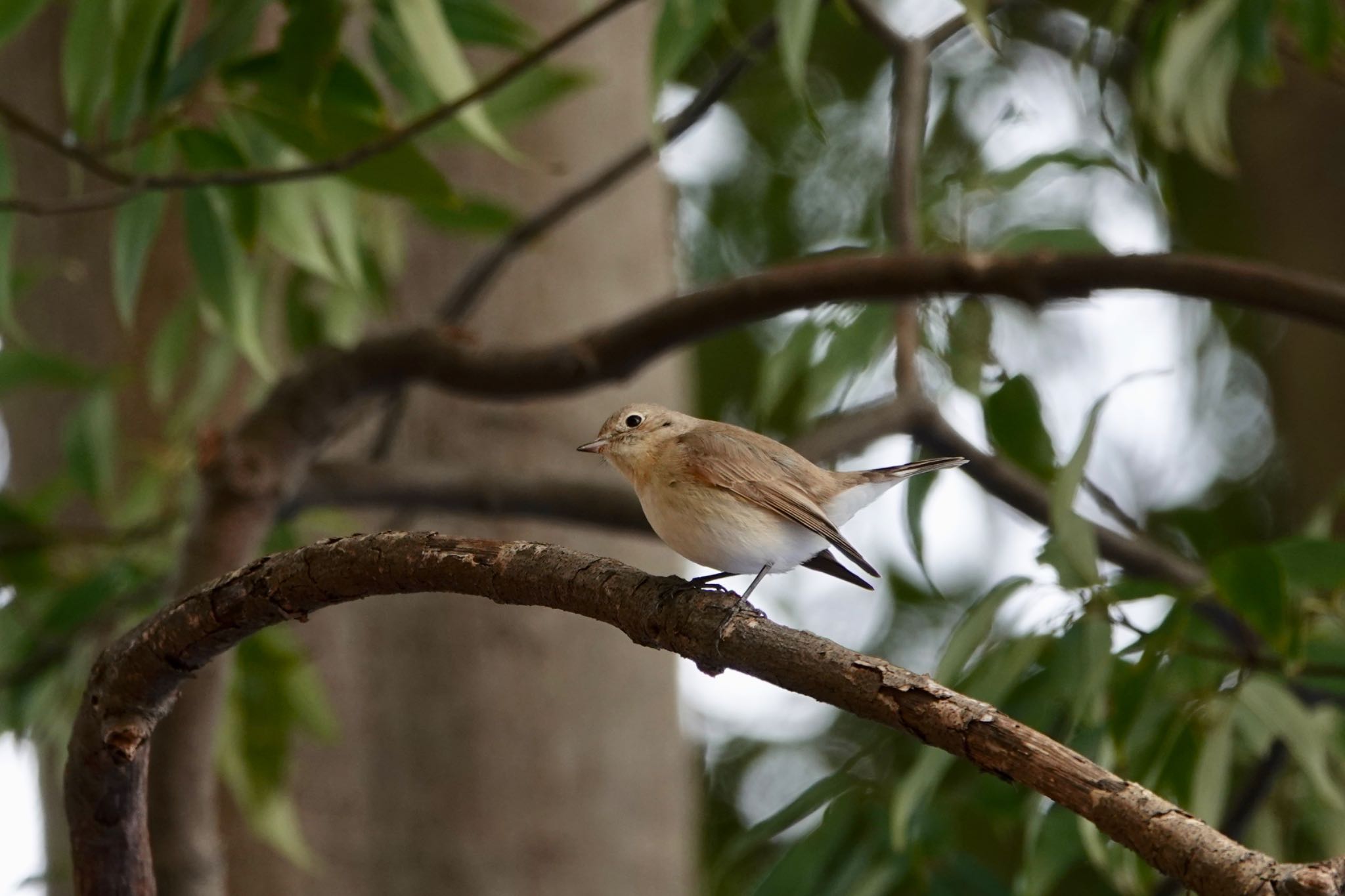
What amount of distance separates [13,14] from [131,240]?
1.19 feet

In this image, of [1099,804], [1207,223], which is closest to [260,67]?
[1099,804]

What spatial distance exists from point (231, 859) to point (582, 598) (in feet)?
7.20

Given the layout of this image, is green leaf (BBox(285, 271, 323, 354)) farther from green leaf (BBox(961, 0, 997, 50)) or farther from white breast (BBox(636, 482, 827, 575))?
green leaf (BBox(961, 0, 997, 50))

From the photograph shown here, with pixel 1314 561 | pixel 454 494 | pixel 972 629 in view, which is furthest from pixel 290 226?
pixel 1314 561

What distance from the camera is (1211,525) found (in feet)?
8.70

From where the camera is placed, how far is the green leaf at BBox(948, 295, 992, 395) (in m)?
2.57

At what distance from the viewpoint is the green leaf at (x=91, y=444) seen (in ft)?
8.80

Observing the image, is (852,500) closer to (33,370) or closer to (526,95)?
→ (526,95)

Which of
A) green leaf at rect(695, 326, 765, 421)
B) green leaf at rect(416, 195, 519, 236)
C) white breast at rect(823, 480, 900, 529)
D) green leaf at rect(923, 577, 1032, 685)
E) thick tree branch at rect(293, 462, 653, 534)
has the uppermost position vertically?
green leaf at rect(695, 326, 765, 421)

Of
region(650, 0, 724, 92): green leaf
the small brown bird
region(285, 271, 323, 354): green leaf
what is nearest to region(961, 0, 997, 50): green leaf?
region(650, 0, 724, 92): green leaf

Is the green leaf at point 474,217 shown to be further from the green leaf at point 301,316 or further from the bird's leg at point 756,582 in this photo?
the bird's leg at point 756,582

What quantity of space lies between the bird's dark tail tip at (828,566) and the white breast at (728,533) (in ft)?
0.14

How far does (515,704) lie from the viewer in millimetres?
3219

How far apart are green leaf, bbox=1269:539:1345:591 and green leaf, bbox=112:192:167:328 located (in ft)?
5.51
